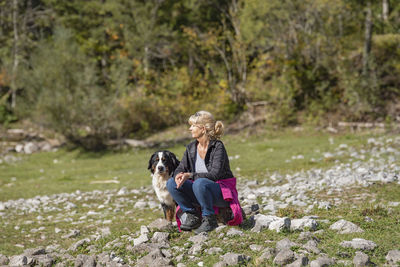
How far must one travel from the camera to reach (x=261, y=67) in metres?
34.4

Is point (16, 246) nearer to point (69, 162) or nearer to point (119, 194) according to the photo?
point (119, 194)

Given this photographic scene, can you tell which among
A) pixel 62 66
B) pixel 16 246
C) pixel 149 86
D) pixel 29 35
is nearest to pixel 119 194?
pixel 16 246

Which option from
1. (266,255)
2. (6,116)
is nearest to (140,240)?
(266,255)

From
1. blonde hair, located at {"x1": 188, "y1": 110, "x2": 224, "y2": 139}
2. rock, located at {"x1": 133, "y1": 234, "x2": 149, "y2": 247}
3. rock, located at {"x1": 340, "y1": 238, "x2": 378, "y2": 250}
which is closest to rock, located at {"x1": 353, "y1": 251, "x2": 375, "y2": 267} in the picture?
rock, located at {"x1": 340, "y1": 238, "x2": 378, "y2": 250}

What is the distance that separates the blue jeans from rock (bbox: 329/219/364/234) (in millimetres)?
1825

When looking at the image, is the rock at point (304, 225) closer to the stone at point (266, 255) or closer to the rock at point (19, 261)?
the stone at point (266, 255)

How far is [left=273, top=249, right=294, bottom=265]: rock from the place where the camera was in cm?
595

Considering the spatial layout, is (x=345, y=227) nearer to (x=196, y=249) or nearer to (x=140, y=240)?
(x=196, y=249)

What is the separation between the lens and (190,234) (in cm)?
786

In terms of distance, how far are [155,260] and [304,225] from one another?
2.50 meters

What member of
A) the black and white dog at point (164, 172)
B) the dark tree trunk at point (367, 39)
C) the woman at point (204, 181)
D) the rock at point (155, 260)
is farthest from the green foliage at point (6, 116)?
the rock at point (155, 260)

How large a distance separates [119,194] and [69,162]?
14614 mm

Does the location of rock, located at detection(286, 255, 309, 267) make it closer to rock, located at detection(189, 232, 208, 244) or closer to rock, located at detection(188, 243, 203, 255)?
rock, located at detection(188, 243, 203, 255)

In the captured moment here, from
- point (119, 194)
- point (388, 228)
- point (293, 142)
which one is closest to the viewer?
point (388, 228)
